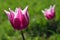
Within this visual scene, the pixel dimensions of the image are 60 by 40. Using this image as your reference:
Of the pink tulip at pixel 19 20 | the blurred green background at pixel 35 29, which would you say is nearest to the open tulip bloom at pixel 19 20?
the pink tulip at pixel 19 20

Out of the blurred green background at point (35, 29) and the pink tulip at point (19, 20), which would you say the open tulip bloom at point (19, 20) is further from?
the blurred green background at point (35, 29)

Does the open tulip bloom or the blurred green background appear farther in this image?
the blurred green background

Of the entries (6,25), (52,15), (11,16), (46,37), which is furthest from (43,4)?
(11,16)

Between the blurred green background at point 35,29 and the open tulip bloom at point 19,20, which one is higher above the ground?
the blurred green background at point 35,29

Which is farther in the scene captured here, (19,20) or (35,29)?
(35,29)

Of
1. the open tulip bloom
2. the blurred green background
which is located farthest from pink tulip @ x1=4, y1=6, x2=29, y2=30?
the blurred green background

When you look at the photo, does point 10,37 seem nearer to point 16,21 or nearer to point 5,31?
point 5,31

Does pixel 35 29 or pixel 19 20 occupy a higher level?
pixel 35 29

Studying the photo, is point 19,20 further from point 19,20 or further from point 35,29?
point 35,29

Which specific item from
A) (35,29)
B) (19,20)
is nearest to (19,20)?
(19,20)

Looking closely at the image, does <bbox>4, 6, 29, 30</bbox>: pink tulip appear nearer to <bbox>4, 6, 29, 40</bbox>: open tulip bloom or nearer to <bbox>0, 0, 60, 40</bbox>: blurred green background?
<bbox>4, 6, 29, 40</bbox>: open tulip bloom

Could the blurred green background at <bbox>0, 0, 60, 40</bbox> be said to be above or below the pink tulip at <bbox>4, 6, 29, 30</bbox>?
above

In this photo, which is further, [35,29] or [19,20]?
[35,29]
